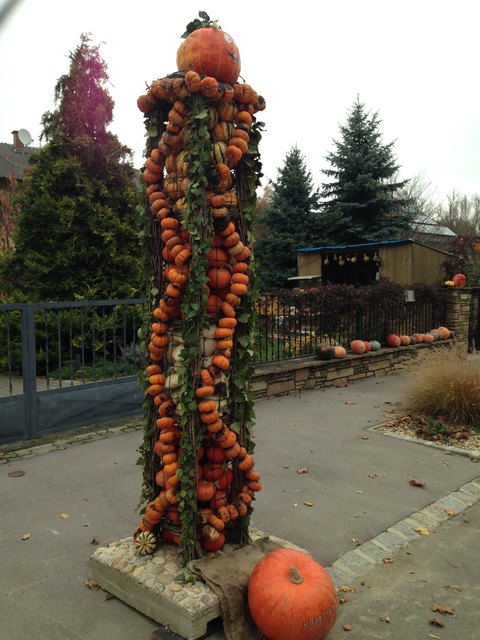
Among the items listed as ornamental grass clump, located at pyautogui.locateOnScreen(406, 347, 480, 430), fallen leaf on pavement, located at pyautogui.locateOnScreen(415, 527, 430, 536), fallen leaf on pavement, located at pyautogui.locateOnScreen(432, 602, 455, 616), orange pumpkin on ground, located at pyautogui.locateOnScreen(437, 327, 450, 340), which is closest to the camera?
fallen leaf on pavement, located at pyautogui.locateOnScreen(432, 602, 455, 616)

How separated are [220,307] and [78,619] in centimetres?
183

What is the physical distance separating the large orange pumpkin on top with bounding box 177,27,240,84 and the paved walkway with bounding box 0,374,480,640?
2999mm

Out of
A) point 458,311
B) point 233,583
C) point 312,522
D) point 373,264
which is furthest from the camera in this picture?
point 373,264

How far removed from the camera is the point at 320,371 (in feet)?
30.8

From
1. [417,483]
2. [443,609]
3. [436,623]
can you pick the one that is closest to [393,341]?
[417,483]

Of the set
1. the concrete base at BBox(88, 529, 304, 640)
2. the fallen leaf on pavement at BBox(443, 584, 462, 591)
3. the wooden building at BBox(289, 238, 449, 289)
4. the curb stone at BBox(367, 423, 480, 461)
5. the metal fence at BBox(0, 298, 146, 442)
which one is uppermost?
the wooden building at BBox(289, 238, 449, 289)

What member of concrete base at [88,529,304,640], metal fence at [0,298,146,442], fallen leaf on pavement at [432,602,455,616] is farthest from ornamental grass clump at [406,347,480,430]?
concrete base at [88,529,304,640]

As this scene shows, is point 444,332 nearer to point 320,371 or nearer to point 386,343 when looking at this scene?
point 386,343

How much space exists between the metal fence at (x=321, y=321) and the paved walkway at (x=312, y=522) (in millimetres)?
2623

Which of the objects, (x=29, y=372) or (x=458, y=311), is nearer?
(x=29, y=372)

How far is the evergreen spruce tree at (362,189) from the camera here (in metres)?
20.8

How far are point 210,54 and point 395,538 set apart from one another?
3408mm

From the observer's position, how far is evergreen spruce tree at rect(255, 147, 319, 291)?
21.7m

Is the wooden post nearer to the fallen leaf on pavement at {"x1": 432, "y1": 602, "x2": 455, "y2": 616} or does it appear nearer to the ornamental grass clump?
the ornamental grass clump
